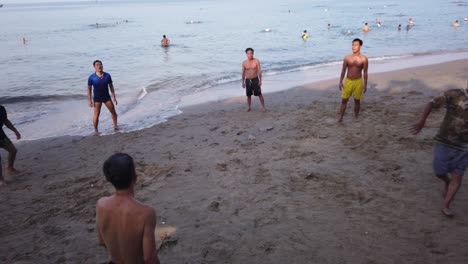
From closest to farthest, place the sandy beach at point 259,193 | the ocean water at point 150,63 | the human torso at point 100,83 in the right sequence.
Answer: the sandy beach at point 259,193 → the human torso at point 100,83 → the ocean water at point 150,63

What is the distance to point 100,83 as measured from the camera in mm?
7902

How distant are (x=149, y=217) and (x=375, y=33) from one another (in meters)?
30.8

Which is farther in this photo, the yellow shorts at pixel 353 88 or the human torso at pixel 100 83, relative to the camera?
the human torso at pixel 100 83

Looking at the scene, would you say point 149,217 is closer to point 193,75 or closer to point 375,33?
point 193,75

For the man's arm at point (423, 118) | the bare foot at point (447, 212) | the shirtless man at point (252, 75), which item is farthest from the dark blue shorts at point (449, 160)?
the shirtless man at point (252, 75)

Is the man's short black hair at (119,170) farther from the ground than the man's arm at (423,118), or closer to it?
farther from the ground

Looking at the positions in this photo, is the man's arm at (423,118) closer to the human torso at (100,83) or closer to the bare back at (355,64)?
the bare back at (355,64)

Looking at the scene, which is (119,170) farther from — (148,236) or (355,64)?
(355,64)

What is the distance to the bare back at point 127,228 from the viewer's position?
2.19 m

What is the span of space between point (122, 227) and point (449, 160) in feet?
11.4

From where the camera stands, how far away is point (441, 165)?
12.9ft

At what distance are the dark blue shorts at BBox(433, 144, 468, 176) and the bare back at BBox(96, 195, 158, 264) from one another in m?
3.25

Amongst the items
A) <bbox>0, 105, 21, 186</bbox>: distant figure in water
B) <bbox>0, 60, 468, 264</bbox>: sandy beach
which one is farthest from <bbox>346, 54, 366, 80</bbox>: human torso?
<bbox>0, 105, 21, 186</bbox>: distant figure in water

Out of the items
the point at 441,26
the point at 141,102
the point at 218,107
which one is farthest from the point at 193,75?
the point at 441,26
